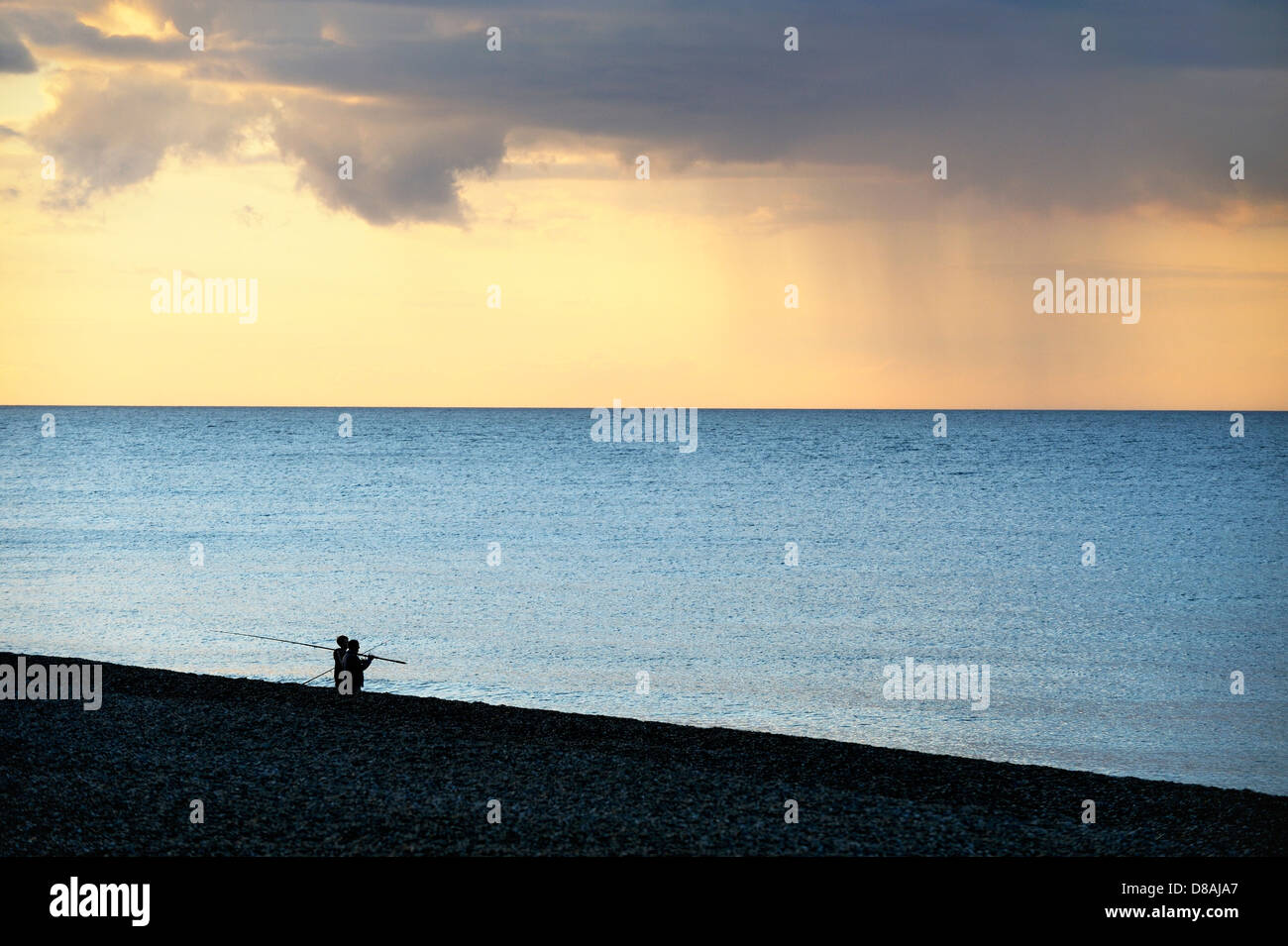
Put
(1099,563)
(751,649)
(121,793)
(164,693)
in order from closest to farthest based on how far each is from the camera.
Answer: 1. (121,793)
2. (164,693)
3. (751,649)
4. (1099,563)

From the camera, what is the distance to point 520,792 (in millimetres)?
13242

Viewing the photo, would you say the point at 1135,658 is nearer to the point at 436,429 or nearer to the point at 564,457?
the point at 564,457

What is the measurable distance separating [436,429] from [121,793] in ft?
591

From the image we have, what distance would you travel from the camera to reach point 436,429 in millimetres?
190500

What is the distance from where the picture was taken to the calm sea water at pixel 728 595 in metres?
21.7

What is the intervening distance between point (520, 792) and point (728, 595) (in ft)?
75.9

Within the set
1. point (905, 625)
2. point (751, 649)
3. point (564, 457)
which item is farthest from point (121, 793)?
point (564, 457)

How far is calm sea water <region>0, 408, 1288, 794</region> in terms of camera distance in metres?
21.7

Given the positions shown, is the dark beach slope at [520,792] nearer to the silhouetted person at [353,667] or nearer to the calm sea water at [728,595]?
the silhouetted person at [353,667]

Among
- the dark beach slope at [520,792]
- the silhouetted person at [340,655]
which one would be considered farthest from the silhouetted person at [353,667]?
the dark beach slope at [520,792]

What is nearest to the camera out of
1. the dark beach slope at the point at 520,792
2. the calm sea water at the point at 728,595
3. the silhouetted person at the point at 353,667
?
the dark beach slope at the point at 520,792

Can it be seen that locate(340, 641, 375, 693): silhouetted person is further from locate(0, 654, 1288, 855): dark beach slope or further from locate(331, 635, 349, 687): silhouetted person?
locate(0, 654, 1288, 855): dark beach slope

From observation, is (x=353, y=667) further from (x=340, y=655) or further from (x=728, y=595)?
(x=728, y=595)

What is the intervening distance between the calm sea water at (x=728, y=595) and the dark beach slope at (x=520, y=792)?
3.11m
